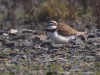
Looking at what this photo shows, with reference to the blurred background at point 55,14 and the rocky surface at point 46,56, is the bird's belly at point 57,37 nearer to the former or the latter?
the rocky surface at point 46,56

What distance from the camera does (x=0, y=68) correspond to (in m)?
8.09

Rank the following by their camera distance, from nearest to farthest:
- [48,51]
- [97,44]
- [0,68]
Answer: [0,68], [48,51], [97,44]

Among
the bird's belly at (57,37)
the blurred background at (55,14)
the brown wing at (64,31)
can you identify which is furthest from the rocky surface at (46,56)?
the blurred background at (55,14)

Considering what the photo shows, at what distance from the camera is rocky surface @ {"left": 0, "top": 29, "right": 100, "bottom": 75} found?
7793mm

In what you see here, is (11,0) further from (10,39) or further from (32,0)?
(10,39)

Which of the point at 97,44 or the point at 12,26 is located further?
the point at 12,26

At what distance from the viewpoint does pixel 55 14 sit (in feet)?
50.6

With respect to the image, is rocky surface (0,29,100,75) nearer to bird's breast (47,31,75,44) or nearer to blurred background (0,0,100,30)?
bird's breast (47,31,75,44)

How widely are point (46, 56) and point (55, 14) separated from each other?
6429mm

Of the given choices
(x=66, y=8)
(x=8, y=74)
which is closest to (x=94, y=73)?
(x=8, y=74)

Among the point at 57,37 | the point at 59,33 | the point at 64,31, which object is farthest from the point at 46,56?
the point at 64,31

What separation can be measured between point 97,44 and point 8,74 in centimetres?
334

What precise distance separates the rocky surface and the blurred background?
77.2 inches

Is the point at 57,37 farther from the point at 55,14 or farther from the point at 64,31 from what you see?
the point at 55,14
